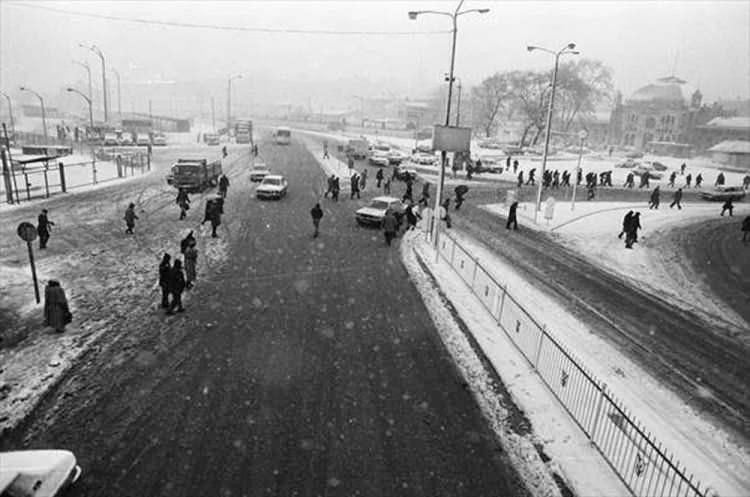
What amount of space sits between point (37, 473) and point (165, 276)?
6.81 m

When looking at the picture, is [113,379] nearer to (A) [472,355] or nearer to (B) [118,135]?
(A) [472,355]

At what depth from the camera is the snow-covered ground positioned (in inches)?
651

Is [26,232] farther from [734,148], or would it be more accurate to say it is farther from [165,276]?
[734,148]

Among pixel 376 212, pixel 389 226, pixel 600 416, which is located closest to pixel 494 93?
pixel 376 212

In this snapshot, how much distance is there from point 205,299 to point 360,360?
217 inches

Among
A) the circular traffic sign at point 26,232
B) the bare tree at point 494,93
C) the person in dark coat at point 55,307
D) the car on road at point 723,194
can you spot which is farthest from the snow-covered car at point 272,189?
the bare tree at point 494,93

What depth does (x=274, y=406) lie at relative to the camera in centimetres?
856

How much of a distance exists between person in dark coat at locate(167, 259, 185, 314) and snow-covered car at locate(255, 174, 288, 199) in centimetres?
1686

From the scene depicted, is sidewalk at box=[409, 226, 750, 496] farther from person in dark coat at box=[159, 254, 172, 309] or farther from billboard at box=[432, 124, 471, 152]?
person in dark coat at box=[159, 254, 172, 309]

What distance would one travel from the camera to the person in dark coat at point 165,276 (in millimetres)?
12195

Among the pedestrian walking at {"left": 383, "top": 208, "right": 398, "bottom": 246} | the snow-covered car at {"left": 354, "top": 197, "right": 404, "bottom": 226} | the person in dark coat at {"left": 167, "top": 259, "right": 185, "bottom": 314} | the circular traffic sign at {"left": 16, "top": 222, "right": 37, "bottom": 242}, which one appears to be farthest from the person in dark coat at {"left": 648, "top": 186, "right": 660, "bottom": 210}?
the circular traffic sign at {"left": 16, "top": 222, "right": 37, "bottom": 242}

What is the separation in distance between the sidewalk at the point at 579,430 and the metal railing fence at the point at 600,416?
0.17 m

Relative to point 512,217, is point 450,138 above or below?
above

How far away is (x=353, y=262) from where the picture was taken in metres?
17.8
